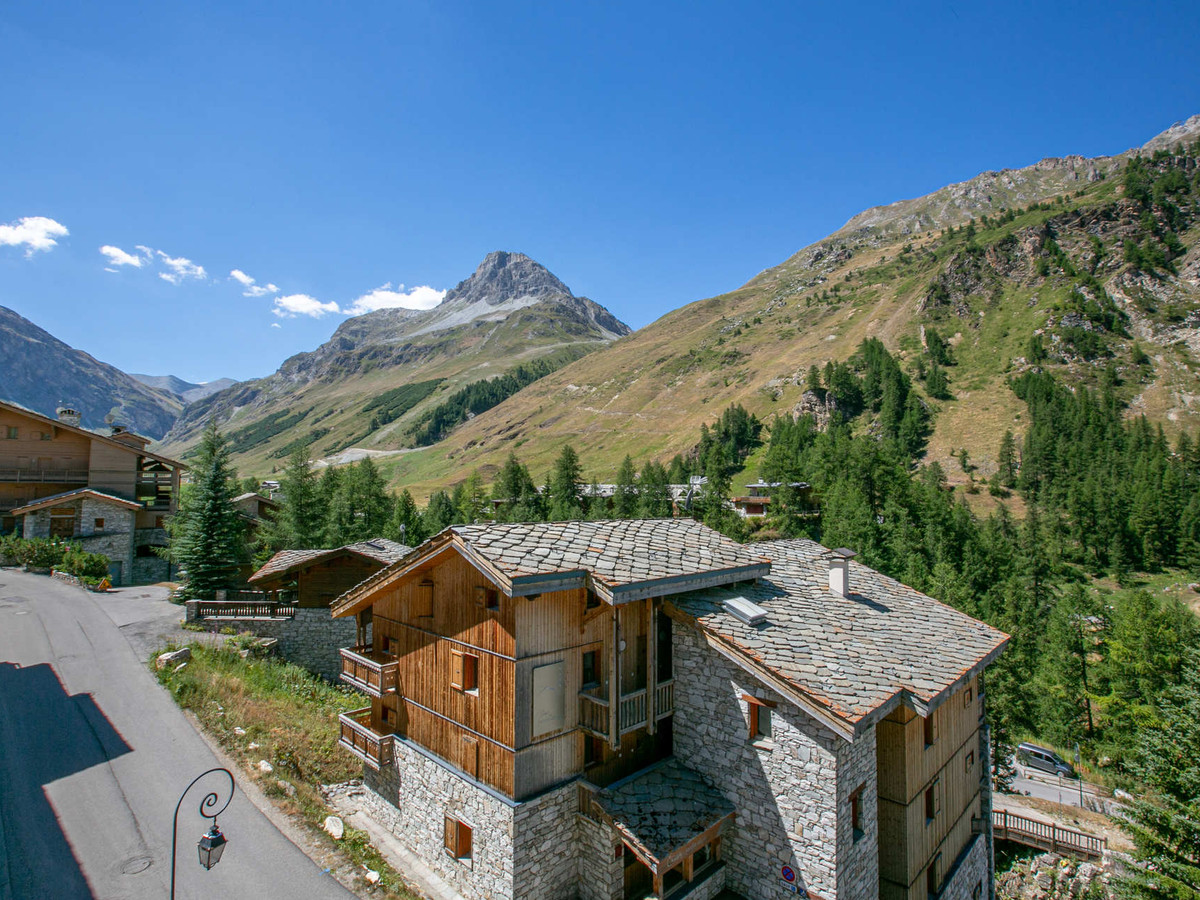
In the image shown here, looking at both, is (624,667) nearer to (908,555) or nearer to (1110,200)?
(908,555)

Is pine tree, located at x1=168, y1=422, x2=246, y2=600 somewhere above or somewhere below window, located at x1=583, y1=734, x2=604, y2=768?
above

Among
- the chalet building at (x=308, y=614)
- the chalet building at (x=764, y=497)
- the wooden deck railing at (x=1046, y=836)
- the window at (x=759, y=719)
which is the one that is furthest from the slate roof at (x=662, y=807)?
the chalet building at (x=764, y=497)

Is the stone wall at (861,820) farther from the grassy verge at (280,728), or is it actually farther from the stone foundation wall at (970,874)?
the grassy verge at (280,728)

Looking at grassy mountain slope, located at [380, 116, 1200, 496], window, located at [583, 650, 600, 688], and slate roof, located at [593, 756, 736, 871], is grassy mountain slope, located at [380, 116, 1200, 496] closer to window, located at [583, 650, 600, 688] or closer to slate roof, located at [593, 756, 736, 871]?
slate roof, located at [593, 756, 736, 871]

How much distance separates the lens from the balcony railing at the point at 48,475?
139 ft

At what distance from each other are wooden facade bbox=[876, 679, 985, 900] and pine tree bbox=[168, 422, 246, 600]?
36.6 metres

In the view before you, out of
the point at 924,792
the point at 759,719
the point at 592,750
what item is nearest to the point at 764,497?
the point at 924,792

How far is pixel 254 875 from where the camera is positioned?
42.7ft

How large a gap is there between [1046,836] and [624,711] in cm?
2622

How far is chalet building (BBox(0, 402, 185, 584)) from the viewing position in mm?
40594

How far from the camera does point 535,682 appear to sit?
41.0 feet

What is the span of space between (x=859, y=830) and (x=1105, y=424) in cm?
11522

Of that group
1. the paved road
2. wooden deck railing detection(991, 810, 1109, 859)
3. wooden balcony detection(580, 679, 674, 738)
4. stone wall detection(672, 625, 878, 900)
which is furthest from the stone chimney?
wooden deck railing detection(991, 810, 1109, 859)

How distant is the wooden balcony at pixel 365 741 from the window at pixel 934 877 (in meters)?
15.2
